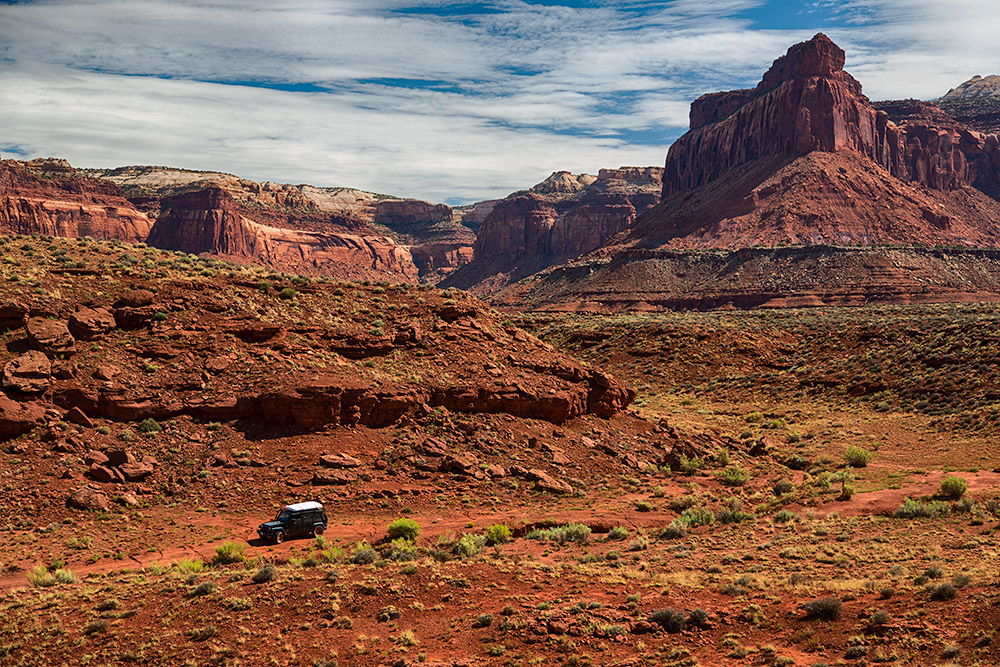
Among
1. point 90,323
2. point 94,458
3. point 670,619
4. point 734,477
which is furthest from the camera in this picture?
point 734,477

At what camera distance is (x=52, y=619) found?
14.9 meters

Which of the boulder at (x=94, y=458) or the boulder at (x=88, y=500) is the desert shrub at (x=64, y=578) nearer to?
the boulder at (x=88, y=500)

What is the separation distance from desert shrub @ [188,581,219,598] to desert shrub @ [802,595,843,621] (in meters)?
11.9

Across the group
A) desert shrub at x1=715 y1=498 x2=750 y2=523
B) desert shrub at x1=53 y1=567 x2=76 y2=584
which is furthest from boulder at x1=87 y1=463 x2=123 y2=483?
desert shrub at x1=715 y1=498 x2=750 y2=523

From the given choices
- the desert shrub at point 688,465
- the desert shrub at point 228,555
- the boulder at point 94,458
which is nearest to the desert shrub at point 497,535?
the desert shrub at point 228,555

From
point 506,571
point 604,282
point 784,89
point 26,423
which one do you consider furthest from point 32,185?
point 506,571

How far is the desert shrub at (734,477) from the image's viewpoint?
1180 inches

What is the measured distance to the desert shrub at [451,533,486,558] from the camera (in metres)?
19.4

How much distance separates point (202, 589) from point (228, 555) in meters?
3.15

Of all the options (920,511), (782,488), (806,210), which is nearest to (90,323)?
(782,488)

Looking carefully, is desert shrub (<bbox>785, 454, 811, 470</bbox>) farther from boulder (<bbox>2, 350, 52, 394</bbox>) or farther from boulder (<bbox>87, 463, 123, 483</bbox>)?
boulder (<bbox>2, 350, 52, 394</bbox>)

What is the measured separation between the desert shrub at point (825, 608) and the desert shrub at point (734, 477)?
49.3 ft

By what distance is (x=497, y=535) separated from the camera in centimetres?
2109

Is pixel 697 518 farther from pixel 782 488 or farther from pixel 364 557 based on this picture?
pixel 364 557
